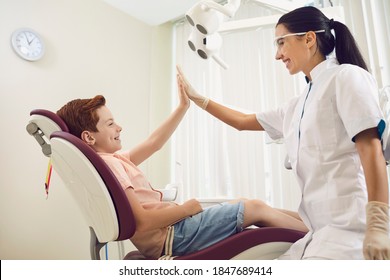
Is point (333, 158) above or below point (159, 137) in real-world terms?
below

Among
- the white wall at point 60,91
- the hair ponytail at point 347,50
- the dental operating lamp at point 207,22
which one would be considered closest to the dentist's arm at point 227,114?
the dental operating lamp at point 207,22

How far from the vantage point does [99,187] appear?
41.2 inches

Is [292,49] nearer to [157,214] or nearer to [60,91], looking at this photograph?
[157,214]

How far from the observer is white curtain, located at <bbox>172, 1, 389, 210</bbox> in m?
2.76

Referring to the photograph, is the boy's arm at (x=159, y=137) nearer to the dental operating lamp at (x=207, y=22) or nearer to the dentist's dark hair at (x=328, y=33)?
the dental operating lamp at (x=207, y=22)

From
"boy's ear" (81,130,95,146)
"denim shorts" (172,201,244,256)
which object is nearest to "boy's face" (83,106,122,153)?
"boy's ear" (81,130,95,146)

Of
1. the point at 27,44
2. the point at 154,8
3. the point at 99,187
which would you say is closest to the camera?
the point at 99,187

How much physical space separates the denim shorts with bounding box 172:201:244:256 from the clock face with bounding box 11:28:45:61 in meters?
2.05

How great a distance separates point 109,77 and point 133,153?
173 centimetres

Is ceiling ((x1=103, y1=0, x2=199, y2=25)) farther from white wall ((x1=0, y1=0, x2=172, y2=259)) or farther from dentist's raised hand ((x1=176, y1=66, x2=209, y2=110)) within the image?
dentist's raised hand ((x1=176, y1=66, x2=209, y2=110))

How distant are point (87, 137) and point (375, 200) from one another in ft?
3.40

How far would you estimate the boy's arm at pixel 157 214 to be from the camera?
1.10 meters

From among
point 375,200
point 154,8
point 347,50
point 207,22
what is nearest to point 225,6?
point 207,22

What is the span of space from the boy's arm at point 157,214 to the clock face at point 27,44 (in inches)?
77.3
